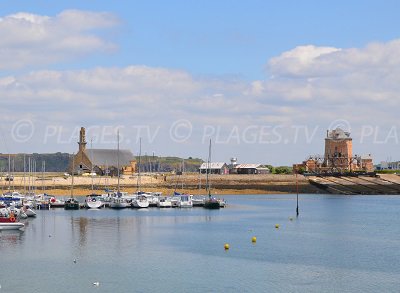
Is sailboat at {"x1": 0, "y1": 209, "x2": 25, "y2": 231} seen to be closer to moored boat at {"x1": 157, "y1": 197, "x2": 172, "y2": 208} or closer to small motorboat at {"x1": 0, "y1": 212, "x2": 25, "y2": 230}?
small motorboat at {"x1": 0, "y1": 212, "x2": 25, "y2": 230}

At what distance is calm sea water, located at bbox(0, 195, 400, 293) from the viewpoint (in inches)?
1898

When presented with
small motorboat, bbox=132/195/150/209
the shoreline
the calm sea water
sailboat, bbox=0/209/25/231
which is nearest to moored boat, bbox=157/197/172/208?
small motorboat, bbox=132/195/150/209

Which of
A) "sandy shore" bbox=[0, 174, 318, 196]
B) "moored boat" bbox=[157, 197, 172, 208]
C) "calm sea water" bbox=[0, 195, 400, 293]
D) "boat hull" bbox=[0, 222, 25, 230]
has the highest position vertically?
"sandy shore" bbox=[0, 174, 318, 196]

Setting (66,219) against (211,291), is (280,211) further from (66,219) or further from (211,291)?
(211,291)

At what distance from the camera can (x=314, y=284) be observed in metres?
48.5

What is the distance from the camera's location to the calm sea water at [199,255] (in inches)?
1898

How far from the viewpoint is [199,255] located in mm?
61625

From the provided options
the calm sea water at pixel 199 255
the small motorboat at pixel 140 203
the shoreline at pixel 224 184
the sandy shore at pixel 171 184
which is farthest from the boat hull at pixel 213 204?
the shoreline at pixel 224 184

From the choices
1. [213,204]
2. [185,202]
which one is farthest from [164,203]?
[213,204]

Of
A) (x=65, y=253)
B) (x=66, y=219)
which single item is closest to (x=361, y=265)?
(x=65, y=253)

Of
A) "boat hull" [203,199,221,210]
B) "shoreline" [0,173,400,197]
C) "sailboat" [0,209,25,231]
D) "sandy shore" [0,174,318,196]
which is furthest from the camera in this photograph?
"shoreline" [0,173,400,197]

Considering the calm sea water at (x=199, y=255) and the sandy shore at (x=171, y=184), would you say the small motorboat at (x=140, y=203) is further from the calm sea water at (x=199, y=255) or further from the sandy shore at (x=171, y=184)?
the sandy shore at (x=171, y=184)

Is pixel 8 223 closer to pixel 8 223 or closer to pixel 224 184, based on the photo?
pixel 8 223

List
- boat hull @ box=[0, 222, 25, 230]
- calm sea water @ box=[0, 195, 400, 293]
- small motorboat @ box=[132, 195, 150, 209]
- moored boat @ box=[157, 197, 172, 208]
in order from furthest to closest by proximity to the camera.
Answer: moored boat @ box=[157, 197, 172, 208] < small motorboat @ box=[132, 195, 150, 209] < boat hull @ box=[0, 222, 25, 230] < calm sea water @ box=[0, 195, 400, 293]
